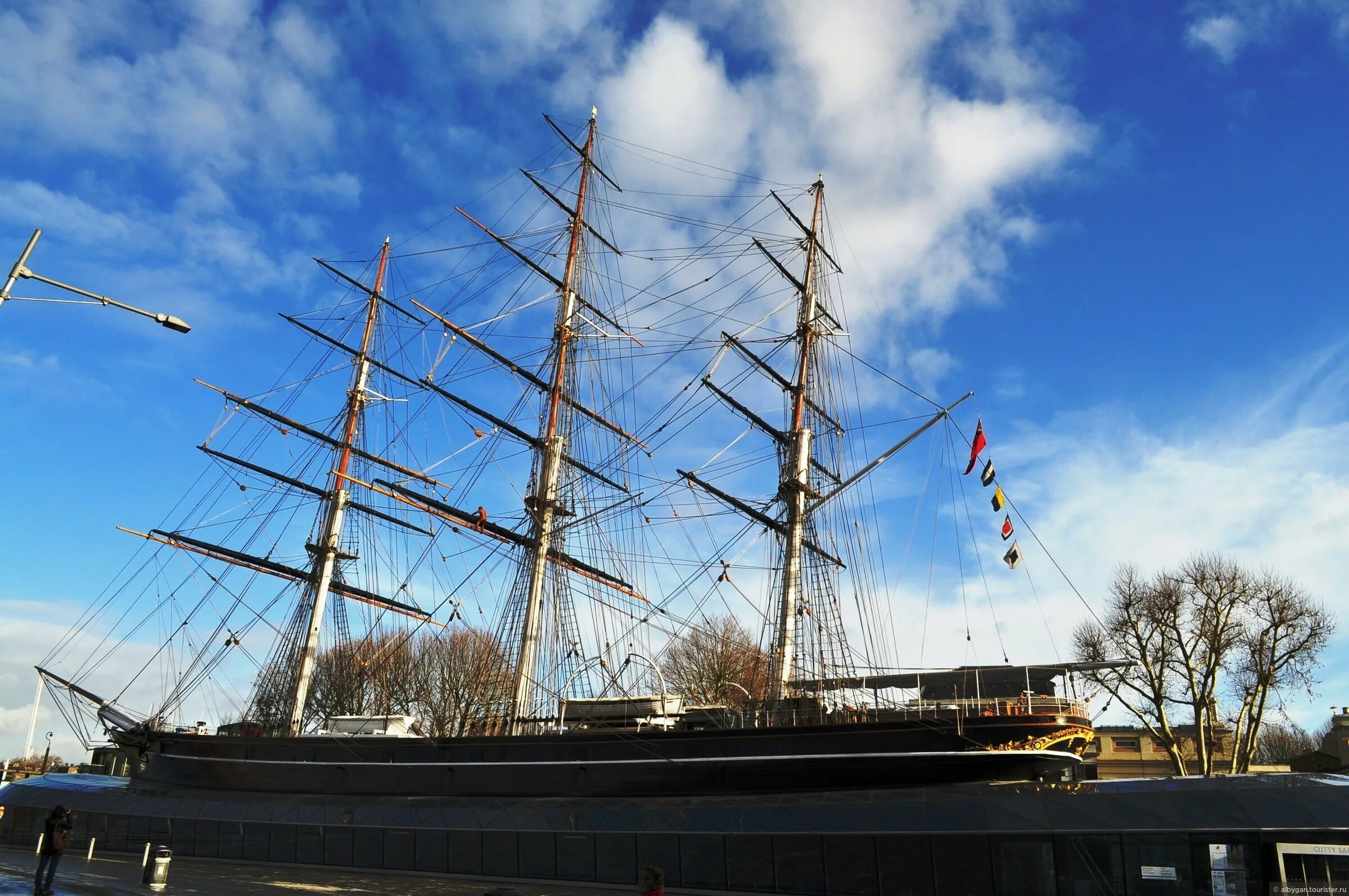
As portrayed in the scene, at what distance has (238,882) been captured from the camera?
2117 cm

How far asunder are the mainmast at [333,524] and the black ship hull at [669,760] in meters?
5.41

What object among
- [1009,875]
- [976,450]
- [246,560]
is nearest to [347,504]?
[246,560]

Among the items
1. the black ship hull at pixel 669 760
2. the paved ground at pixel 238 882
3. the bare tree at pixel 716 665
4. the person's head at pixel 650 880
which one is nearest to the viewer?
the person's head at pixel 650 880

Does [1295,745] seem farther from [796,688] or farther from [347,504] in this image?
[347,504]

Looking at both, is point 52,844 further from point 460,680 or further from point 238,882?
point 460,680

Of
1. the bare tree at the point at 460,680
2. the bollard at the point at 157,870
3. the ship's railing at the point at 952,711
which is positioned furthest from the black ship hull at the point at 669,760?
the bollard at the point at 157,870

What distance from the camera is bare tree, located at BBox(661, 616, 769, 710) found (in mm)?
42000

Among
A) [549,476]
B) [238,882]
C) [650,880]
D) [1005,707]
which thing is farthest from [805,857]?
[549,476]

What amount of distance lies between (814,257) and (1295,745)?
75908 millimetres

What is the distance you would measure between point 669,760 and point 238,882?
1045 centimetres

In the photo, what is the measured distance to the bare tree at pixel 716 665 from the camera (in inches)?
1654

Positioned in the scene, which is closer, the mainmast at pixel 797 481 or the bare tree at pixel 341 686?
the mainmast at pixel 797 481

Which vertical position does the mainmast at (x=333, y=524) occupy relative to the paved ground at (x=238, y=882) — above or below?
above

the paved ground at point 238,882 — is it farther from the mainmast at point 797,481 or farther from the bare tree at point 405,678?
the bare tree at point 405,678
